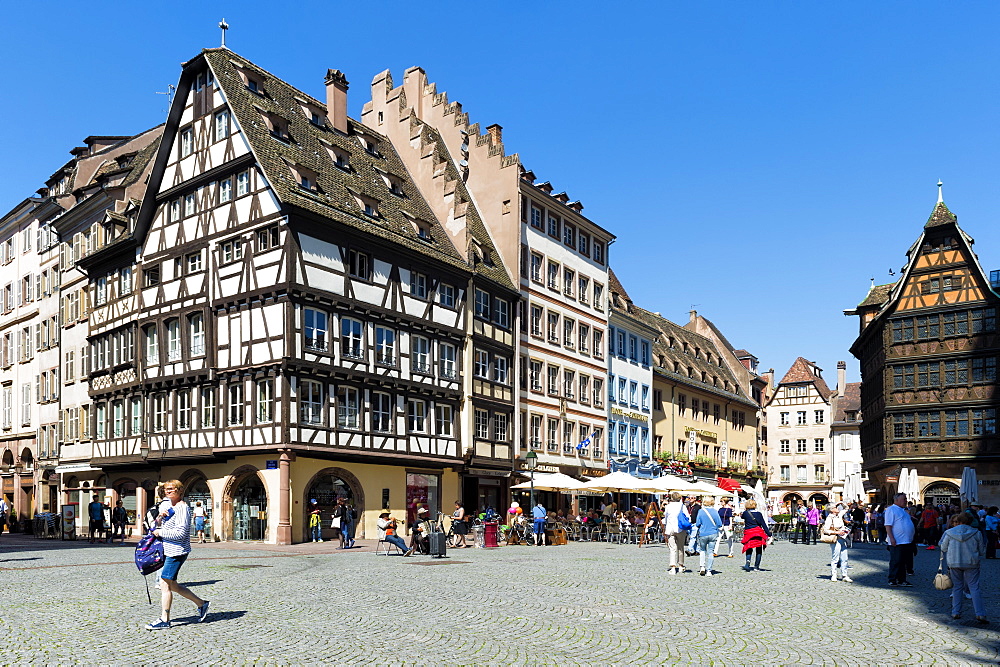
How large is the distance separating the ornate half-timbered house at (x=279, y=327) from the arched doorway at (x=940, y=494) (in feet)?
97.4

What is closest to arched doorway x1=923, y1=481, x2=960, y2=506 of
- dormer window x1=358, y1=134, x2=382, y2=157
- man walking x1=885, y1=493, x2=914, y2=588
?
dormer window x1=358, y1=134, x2=382, y2=157

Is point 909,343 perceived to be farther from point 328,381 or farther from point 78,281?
point 78,281

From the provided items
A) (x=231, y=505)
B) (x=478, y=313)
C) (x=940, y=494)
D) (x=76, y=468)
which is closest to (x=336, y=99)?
(x=478, y=313)

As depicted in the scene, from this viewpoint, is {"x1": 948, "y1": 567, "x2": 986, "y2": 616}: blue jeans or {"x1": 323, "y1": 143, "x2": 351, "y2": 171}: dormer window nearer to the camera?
{"x1": 948, "y1": 567, "x2": 986, "y2": 616}: blue jeans

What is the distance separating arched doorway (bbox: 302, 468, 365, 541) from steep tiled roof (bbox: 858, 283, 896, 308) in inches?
1763

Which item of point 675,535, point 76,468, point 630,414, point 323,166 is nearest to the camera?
point 675,535

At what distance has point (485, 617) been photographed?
1353 centimetres

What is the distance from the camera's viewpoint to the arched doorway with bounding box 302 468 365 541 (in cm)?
3491

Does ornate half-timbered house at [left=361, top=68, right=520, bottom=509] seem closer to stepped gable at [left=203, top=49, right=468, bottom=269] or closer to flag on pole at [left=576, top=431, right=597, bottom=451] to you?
stepped gable at [left=203, top=49, right=468, bottom=269]

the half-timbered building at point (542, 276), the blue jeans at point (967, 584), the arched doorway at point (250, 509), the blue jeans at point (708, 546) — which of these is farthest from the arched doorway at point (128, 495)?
the blue jeans at point (967, 584)

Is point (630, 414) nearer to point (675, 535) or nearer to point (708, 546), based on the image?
point (675, 535)

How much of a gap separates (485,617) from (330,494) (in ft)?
76.5

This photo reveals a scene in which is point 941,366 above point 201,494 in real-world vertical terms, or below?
above

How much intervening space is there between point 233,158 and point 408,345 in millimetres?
8926
